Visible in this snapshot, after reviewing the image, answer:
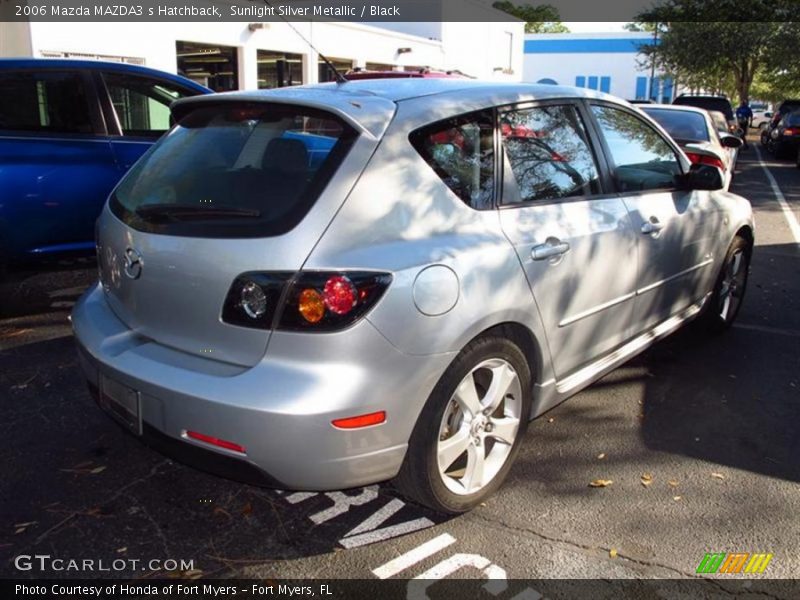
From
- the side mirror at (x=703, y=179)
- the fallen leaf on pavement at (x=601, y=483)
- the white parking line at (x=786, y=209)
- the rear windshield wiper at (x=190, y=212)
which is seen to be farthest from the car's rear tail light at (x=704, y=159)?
the rear windshield wiper at (x=190, y=212)

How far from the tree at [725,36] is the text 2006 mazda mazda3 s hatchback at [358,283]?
34613 mm

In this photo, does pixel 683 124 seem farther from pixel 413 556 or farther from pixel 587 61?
pixel 587 61

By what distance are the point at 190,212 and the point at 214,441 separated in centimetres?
87

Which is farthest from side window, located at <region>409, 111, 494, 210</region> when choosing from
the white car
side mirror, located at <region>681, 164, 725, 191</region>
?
the white car

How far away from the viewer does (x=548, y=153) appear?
343cm

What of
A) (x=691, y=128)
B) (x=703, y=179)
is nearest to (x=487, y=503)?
(x=703, y=179)

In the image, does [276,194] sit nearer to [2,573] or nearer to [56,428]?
[2,573]

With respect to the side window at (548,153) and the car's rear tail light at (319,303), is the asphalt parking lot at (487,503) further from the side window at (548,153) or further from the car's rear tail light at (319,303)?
the side window at (548,153)

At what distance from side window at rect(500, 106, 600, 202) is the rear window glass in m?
0.89

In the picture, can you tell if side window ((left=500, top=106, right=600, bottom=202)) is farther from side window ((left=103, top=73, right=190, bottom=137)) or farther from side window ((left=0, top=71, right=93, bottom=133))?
side window ((left=0, top=71, right=93, bottom=133))

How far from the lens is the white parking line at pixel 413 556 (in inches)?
106

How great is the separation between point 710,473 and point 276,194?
241 centimetres

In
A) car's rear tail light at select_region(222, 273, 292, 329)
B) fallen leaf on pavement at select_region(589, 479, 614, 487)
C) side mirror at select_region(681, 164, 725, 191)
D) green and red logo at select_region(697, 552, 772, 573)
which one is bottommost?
fallen leaf on pavement at select_region(589, 479, 614, 487)

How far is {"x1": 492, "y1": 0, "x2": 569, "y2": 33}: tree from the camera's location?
89062 millimetres
